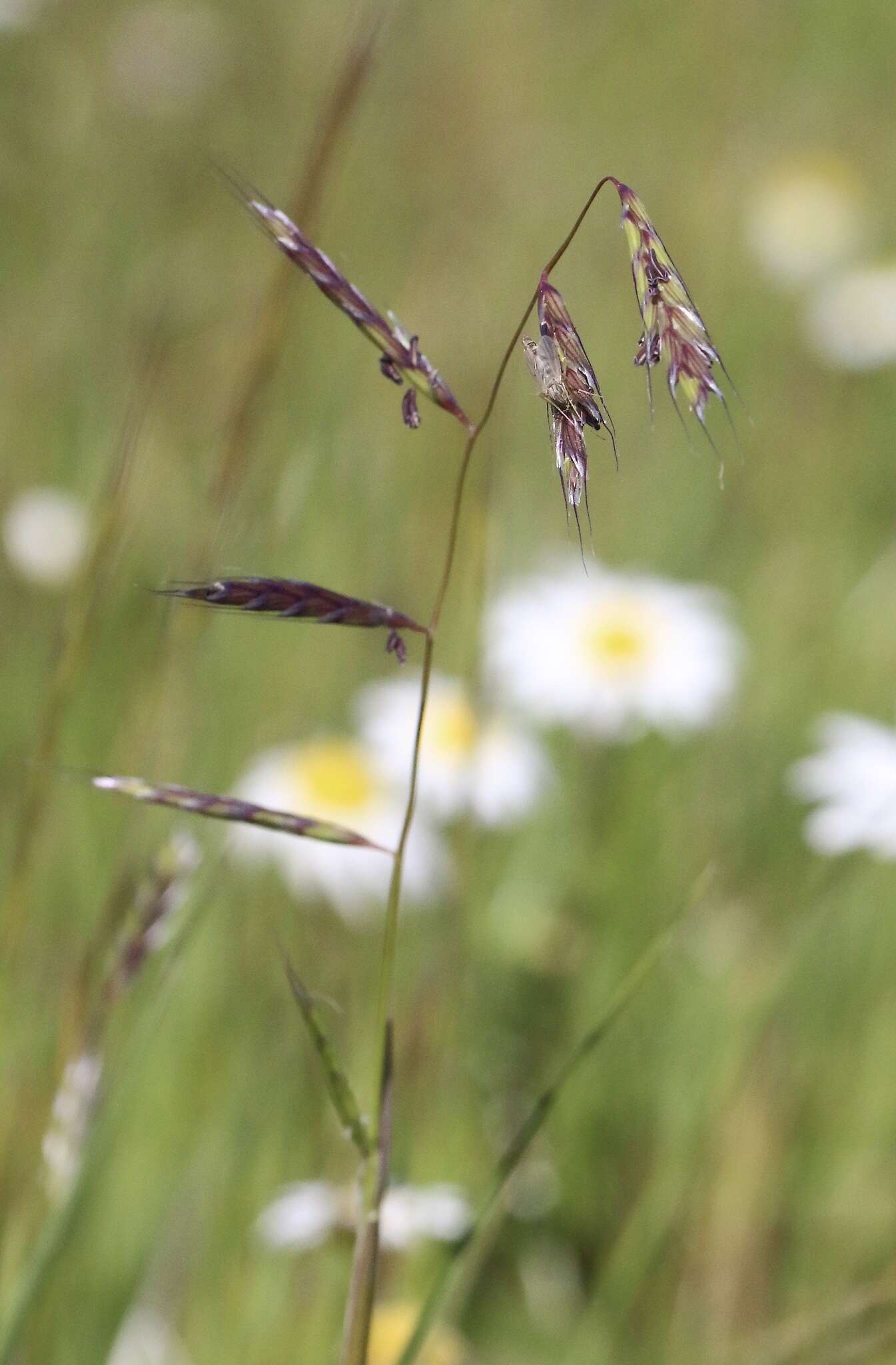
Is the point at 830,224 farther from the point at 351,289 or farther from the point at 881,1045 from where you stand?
the point at 351,289

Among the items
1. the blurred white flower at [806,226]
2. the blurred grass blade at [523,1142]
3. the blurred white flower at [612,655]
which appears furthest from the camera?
A: the blurred white flower at [806,226]

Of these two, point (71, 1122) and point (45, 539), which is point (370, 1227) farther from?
point (45, 539)

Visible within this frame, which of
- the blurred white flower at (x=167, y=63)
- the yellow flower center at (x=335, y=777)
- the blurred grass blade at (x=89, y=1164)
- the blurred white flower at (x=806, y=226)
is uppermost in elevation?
the blurred white flower at (x=167, y=63)

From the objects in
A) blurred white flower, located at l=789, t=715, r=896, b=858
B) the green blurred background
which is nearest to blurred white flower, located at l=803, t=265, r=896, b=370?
the green blurred background

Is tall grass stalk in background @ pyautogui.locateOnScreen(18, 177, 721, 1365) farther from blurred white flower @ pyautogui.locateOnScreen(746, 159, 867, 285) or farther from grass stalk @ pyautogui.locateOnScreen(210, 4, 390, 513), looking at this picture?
blurred white flower @ pyautogui.locateOnScreen(746, 159, 867, 285)

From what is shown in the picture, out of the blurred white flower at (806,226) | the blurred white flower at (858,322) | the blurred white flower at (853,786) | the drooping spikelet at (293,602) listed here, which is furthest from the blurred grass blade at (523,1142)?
the blurred white flower at (806,226)

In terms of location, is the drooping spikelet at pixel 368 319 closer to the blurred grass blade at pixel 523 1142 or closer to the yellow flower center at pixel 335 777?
the blurred grass blade at pixel 523 1142

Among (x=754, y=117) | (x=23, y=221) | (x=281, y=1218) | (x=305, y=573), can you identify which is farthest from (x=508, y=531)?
(x=754, y=117)
